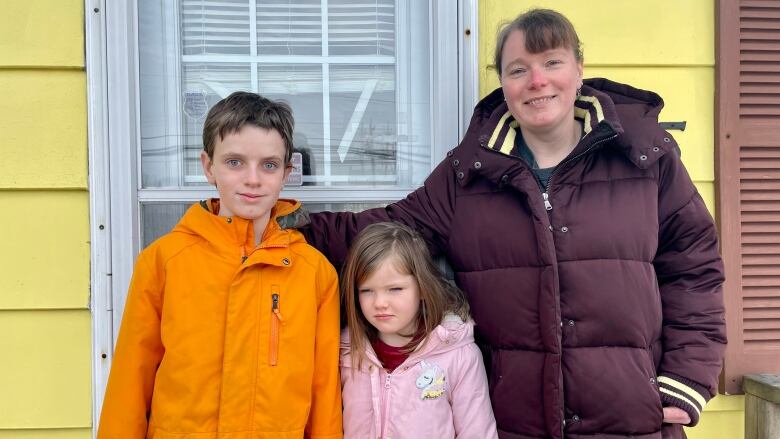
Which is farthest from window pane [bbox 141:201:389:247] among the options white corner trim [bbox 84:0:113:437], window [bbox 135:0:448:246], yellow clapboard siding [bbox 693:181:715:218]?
yellow clapboard siding [bbox 693:181:715:218]

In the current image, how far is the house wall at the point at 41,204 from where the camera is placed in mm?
1991

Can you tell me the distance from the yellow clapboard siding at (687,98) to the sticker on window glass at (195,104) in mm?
911

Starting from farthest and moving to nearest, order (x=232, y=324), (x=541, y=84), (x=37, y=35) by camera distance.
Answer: (x=37, y=35) < (x=541, y=84) < (x=232, y=324)

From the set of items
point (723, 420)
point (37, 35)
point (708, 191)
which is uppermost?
point (37, 35)

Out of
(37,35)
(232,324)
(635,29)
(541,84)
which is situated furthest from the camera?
(635,29)

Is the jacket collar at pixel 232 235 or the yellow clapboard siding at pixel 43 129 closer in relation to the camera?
the jacket collar at pixel 232 235

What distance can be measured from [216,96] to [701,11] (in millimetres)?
Result: 1574

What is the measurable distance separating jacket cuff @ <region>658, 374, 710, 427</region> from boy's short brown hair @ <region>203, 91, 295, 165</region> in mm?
1134

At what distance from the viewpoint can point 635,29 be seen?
6.86 feet

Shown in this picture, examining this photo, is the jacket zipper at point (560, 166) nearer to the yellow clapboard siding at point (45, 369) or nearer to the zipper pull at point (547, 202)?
the zipper pull at point (547, 202)

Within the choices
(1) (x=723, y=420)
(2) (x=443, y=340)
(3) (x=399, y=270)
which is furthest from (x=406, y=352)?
(1) (x=723, y=420)

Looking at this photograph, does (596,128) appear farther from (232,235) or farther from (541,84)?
(232,235)

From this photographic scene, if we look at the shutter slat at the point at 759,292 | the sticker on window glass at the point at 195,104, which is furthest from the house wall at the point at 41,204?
the shutter slat at the point at 759,292

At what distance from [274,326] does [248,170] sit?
0.39 meters
